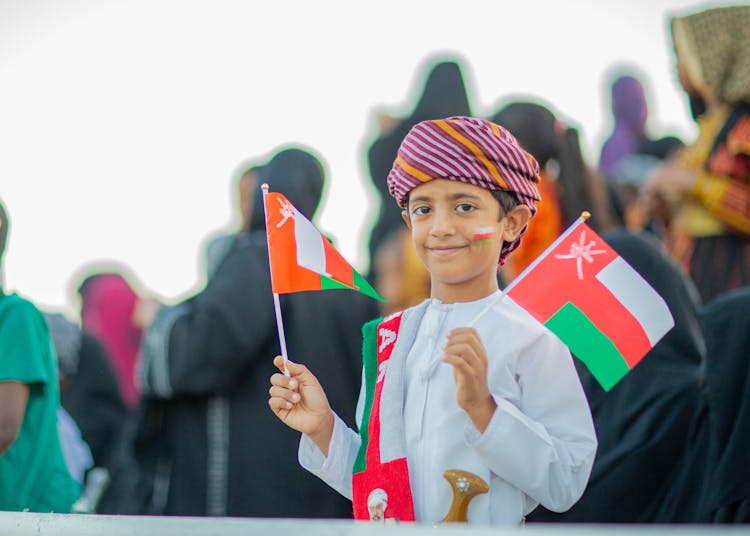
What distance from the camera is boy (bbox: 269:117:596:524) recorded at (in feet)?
7.22

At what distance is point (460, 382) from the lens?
2154 mm

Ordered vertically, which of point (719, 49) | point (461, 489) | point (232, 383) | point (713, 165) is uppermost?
point (719, 49)

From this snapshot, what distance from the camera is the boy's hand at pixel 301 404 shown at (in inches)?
93.4

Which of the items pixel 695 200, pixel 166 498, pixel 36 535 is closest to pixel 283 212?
pixel 36 535

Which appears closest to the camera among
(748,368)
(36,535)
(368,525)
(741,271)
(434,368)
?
(368,525)

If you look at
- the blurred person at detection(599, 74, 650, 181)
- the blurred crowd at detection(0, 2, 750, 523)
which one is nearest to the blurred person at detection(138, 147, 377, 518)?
the blurred crowd at detection(0, 2, 750, 523)

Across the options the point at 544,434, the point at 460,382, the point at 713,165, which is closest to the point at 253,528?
the point at 460,382

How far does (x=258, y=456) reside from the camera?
14.9 feet

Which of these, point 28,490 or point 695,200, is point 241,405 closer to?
point 28,490

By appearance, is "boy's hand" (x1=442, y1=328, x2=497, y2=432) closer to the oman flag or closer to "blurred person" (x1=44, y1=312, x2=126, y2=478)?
the oman flag

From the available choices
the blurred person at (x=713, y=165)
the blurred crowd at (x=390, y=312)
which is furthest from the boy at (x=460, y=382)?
the blurred person at (x=713, y=165)

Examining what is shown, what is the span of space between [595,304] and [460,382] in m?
0.37

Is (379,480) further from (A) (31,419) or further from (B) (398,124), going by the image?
(B) (398,124)

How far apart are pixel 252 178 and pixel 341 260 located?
2706 mm
